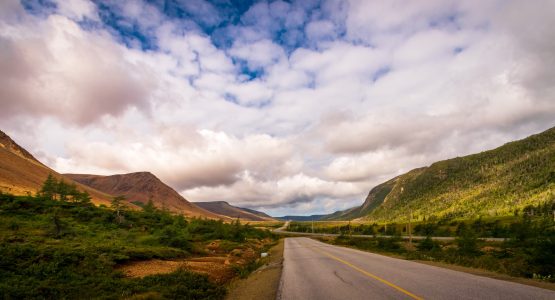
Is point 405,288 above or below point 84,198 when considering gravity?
below

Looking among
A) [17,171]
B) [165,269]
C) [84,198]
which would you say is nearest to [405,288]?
[165,269]

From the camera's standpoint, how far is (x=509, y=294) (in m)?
9.24

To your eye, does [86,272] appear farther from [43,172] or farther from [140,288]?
[43,172]

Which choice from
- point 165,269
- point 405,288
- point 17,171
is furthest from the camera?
point 17,171

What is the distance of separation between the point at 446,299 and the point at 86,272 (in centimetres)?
1583

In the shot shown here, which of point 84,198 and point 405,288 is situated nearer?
point 405,288

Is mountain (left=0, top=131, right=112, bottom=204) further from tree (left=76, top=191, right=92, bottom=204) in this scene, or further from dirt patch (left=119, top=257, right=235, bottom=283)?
dirt patch (left=119, top=257, right=235, bottom=283)

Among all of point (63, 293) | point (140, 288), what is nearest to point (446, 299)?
point (140, 288)

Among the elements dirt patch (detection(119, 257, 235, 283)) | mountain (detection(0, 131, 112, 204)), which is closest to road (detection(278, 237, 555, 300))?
dirt patch (detection(119, 257, 235, 283))

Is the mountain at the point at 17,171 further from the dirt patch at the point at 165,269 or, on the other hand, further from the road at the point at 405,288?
the road at the point at 405,288

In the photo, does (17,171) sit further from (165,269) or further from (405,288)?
(405,288)

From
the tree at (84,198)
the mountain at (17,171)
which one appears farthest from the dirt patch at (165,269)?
the mountain at (17,171)

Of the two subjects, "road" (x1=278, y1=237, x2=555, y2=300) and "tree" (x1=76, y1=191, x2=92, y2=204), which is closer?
"road" (x1=278, y1=237, x2=555, y2=300)

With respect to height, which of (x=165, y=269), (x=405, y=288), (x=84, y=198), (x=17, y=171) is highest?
(x=17, y=171)
